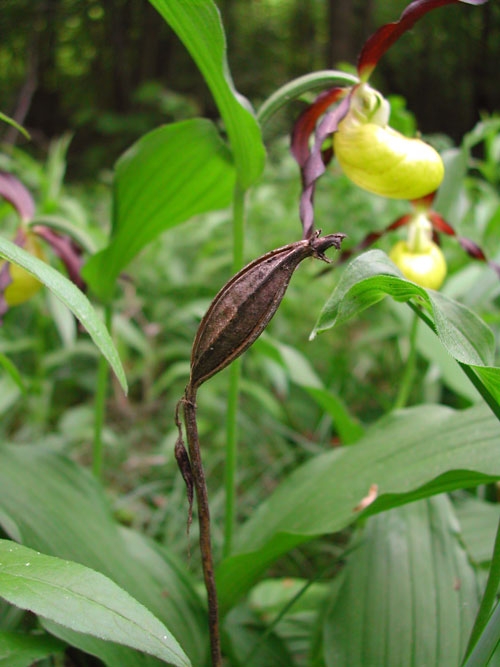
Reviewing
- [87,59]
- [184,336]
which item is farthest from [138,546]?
[87,59]

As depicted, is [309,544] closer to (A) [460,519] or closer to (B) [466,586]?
(A) [460,519]

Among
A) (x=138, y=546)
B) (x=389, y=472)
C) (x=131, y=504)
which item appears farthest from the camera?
(x=131, y=504)

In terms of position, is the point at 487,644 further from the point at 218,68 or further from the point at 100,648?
the point at 218,68

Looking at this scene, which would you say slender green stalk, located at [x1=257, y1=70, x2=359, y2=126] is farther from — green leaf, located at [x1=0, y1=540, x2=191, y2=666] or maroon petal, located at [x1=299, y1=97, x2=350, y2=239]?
green leaf, located at [x1=0, y1=540, x2=191, y2=666]

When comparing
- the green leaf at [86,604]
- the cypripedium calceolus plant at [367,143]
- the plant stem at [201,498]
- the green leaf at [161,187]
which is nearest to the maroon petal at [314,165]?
the cypripedium calceolus plant at [367,143]

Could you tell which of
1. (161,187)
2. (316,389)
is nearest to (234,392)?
(316,389)

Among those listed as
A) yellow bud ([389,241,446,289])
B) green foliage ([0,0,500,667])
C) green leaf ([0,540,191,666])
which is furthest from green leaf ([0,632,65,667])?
yellow bud ([389,241,446,289])
